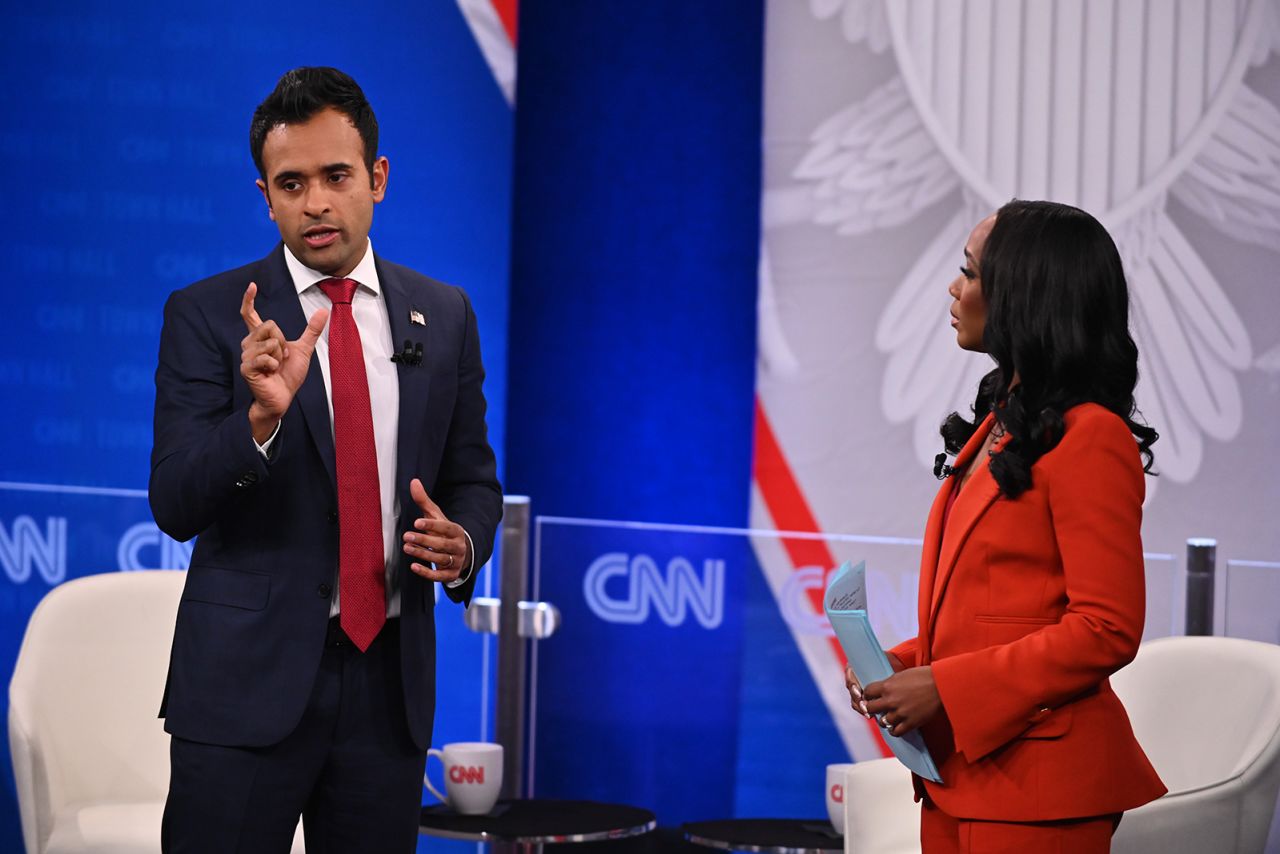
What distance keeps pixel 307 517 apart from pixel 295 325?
0.30m

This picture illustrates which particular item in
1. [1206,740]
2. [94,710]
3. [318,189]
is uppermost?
[318,189]

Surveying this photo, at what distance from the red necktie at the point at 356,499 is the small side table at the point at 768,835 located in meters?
1.51

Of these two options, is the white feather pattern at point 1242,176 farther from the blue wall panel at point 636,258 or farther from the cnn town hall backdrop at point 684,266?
the blue wall panel at point 636,258

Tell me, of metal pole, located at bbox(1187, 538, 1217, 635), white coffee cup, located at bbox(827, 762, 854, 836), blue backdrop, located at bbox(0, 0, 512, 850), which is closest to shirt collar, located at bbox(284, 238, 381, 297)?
white coffee cup, located at bbox(827, 762, 854, 836)

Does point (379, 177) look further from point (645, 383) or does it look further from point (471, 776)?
point (645, 383)

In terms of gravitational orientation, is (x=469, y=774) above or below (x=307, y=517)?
below

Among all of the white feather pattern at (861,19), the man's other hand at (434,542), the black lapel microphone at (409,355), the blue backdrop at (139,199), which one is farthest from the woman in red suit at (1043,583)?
the blue backdrop at (139,199)

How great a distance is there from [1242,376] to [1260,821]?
1508 millimetres

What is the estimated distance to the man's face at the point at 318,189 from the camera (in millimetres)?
2244

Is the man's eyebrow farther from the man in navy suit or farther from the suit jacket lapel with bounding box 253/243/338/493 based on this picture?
the suit jacket lapel with bounding box 253/243/338/493

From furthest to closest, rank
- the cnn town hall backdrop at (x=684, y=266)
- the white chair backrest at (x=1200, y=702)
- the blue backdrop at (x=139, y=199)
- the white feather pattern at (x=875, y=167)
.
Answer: the blue backdrop at (x=139, y=199)
the white feather pattern at (x=875, y=167)
the cnn town hall backdrop at (x=684, y=266)
the white chair backrest at (x=1200, y=702)

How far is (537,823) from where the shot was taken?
337cm

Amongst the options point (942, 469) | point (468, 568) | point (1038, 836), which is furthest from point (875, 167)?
point (1038, 836)

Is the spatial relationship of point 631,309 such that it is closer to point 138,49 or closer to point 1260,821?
point 138,49
